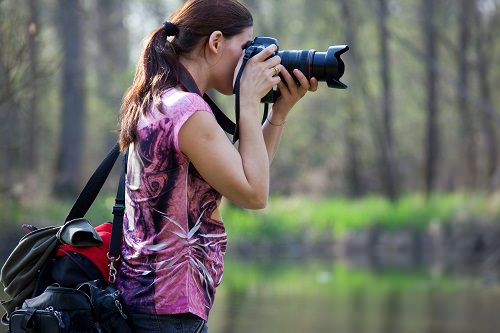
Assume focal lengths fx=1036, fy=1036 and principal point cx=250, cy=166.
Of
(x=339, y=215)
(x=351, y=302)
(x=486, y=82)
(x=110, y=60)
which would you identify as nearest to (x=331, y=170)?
(x=486, y=82)

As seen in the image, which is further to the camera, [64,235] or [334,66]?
[334,66]

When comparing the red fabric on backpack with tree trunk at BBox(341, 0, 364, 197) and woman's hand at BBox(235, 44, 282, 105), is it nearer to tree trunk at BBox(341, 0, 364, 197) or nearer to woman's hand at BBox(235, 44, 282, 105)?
woman's hand at BBox(235, 44, 282, 105)

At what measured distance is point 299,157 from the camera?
3047 centimetres

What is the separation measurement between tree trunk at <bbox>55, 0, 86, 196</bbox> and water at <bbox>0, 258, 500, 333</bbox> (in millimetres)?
5574

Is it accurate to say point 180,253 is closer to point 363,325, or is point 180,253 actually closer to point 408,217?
point 363,325

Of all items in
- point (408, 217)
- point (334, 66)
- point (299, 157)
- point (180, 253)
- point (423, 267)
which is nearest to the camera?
point (180, 253)

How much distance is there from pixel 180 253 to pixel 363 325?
5554mm

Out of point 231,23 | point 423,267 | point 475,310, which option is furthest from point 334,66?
point 423,267

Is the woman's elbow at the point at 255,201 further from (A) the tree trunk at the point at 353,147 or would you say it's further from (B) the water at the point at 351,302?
(A) the tree trunk at the point at 353,147

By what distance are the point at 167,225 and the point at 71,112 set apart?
17.0 meters

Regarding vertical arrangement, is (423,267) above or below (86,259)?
below

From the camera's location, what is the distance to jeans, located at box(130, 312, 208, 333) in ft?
8.13

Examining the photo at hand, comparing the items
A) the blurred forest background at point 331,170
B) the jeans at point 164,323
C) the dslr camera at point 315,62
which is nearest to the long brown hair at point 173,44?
the dslr camera at point 315,62

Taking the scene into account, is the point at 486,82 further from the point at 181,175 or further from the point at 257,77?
the point at 181,175
